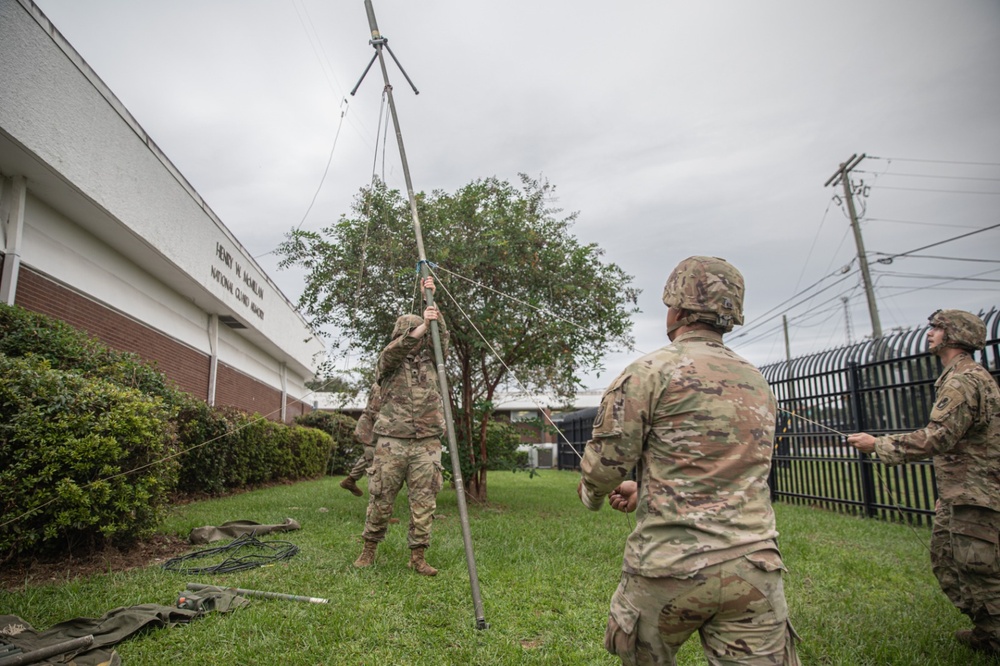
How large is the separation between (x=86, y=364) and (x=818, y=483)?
32.9 ft

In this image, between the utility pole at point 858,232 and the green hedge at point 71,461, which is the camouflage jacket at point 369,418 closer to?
the green hedge at point 71,461

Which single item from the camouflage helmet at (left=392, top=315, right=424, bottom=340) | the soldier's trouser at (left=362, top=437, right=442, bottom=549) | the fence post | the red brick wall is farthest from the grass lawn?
the red brick wall

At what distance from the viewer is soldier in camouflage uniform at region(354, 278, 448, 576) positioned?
4961 mm

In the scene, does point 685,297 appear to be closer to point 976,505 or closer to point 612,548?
point 976,505

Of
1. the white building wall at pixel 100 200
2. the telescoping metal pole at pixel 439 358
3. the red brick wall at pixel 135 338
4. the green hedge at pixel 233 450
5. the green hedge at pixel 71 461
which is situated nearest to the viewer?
the telescoping metal pole at pixel 439 358

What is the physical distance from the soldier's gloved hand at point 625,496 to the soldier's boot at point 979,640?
270 cm

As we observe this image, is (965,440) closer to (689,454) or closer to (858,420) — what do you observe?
(689,454)

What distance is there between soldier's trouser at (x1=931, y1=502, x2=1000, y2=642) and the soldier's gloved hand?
8.00ft

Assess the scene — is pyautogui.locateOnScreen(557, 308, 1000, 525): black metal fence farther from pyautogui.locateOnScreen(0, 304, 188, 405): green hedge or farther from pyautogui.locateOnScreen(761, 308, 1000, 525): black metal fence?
pyautogui.locateOnScreen(0, 304, 188, 405): green hedge

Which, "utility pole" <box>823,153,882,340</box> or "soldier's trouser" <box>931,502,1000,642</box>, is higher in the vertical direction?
"utility pole" <box>823,153,882,340</box>

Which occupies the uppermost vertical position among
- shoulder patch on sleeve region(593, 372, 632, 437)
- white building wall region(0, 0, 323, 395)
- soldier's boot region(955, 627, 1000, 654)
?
white building wall region(0, 0, 323, 395)

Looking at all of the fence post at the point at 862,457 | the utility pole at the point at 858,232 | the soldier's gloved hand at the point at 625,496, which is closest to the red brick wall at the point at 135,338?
the soldier's gloved hand at the point at 625,496

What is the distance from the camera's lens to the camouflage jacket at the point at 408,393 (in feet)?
17.3

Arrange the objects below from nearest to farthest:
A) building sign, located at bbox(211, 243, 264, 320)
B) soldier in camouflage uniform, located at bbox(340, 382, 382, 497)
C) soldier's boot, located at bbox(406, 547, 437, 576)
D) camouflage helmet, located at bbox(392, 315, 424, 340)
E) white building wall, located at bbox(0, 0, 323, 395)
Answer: soldier's boot, located at bbox(406, 547, 437, 576) < camouflage helmet, located at bbox(392, 315, 424, 340) < soldier in camouflage uniform, located at bbox(340, 382, 382, 497) < white building wall, located at bbox(0, 0, 323, 395) < building sign, located at bbox(211, 243, 264, 320)
